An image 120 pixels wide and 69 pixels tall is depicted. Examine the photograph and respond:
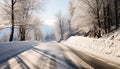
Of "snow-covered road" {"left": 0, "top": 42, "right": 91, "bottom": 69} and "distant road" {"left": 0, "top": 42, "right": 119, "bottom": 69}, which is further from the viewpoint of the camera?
"snow-covered road" {"left": 0, "top": 42, "right": 91, "bottom": 69}

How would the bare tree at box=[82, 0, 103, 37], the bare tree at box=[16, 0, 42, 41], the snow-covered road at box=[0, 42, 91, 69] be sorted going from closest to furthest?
1. the snow-covered road at box=[0, 42, 91, 69]
2. the bare tree at box=[82, 0, 103, 37]
3. the bare tree at box=[16, 0, 42, 41]

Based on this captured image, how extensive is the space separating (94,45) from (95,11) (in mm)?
16461

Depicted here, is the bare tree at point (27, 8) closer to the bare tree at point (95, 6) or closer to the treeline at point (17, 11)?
the treeline at point (17, 11)

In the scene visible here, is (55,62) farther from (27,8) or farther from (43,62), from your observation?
(27,8)

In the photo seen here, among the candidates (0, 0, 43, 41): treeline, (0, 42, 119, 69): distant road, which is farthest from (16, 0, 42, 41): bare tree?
(0, 42, 119, 69): distant road

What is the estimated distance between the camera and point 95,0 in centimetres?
3669

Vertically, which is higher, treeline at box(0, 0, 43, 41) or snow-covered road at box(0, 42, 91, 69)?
treeline at box(0, 0, 43, 41)

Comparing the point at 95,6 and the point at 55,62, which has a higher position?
the point at 95,6

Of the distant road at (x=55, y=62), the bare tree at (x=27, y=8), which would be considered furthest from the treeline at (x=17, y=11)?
the distant road at (x=55, y=62)

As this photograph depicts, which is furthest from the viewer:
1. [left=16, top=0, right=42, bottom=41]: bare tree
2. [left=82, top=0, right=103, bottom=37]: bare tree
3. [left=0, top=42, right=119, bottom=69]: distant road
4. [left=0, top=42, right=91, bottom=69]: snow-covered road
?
[left=16, top=0, right=42, bottom=41]: bare tree

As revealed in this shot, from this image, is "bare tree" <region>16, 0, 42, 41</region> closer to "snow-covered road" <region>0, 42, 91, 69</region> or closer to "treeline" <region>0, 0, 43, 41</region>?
"treeline" <region>0, 0, 43, 41</region>

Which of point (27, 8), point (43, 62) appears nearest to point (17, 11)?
point (27, 8)

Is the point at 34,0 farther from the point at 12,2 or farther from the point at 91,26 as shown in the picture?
the point at 91,26

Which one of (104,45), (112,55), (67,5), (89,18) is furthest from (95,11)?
(67,5)
